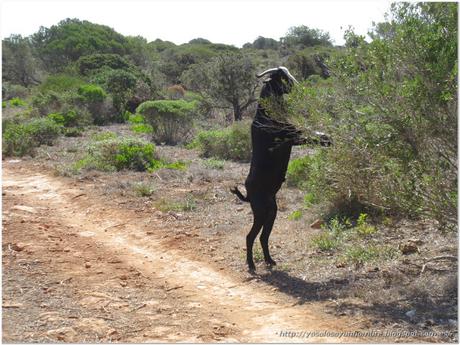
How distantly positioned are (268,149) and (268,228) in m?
0.92

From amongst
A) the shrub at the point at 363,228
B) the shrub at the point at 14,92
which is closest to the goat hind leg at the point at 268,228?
the shrub at the point at 363,228

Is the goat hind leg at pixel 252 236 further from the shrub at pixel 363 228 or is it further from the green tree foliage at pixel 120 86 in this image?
the green tree foliage at pixel 120 86

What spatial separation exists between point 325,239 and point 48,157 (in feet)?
30.1

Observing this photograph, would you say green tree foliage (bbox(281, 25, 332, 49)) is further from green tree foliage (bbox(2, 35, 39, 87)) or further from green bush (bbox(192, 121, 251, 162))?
green bush (bbox(192, 121, 251, 162))

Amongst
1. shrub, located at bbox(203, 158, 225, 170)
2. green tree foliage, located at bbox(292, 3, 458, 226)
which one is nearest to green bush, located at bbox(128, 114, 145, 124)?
shrub, located at bbox(203, 158, 225, 170)

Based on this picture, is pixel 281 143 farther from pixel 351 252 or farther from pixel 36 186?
pixel 36 186

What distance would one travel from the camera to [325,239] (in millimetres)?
6797

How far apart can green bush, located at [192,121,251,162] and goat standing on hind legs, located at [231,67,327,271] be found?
26.0 feet

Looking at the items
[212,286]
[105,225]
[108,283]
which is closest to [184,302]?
[212,286]

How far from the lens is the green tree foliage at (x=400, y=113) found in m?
4.62

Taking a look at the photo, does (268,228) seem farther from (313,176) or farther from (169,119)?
(169,119)

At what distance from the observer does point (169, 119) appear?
54.2 ft

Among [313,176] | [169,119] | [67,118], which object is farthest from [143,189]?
[67,118]

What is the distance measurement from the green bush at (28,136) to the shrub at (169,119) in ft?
8.74
